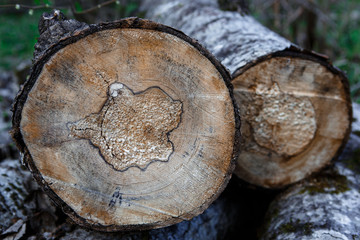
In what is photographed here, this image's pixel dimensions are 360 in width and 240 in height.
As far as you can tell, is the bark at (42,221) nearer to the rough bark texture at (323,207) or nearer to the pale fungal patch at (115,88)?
the rough bark texture at (323,207)

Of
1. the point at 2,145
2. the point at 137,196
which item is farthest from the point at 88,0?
the point at 137,196

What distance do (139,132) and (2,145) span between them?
1466mm

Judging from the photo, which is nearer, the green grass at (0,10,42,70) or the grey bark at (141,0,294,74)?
the grey bark at (141,0,294,74)

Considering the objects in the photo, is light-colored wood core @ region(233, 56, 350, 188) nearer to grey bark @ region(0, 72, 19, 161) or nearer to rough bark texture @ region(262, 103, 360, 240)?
rough bark texture @ region(262, 103, 360, 240)

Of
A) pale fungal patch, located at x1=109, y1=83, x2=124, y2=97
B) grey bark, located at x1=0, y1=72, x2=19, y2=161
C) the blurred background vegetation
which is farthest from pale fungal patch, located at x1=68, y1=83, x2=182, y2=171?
the blurred background vegetation

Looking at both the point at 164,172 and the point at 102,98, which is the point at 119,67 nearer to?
the point at 102,98

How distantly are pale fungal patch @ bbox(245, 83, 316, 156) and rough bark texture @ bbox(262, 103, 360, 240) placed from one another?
27 centimetres

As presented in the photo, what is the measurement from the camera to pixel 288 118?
170 cm

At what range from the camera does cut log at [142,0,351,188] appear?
1.61 meters

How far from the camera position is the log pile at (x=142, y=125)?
3.96ft

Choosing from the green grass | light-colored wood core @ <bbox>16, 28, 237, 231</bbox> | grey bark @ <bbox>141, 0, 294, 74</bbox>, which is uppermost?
the green grass

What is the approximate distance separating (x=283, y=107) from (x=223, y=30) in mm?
→ 741

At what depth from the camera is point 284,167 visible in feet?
5.92

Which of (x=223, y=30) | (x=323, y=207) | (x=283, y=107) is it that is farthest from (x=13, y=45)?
(x=323, y=207)
